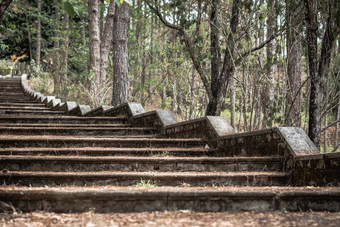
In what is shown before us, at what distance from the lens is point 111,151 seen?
5465mm

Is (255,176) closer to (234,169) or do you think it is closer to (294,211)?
(234,169)

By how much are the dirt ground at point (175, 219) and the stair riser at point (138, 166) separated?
5.74 feet

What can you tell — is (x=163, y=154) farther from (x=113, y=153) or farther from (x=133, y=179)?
(x=133, y=179)

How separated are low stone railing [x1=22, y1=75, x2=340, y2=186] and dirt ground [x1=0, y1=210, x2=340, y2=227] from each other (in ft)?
3.18

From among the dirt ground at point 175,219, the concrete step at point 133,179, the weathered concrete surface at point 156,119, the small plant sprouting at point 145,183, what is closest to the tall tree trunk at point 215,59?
the weathered concrete surface at point 156,119

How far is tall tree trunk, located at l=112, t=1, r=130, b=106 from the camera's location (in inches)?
412

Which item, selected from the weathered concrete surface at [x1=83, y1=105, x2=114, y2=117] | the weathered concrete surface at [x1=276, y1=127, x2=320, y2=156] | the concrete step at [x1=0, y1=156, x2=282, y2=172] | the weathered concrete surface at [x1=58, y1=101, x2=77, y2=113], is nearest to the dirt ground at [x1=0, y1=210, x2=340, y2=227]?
the weathered concrete surface at [x1=276, y1=127, x2=320, y2=156]

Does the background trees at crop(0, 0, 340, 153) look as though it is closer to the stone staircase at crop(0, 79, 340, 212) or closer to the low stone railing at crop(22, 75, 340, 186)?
the low stone railing at crop(22, 75, 340, 186)

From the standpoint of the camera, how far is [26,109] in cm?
1161

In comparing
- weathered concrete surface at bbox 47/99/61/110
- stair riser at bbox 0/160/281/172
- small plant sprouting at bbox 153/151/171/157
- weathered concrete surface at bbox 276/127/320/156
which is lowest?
stair riser at bbox 0/160/281/172

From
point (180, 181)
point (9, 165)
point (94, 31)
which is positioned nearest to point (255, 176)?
point (180, 181)

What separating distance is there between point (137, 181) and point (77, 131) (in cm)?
341

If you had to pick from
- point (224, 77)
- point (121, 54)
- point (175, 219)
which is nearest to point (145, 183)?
point (175, 219)

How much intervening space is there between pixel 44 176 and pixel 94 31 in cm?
1056
